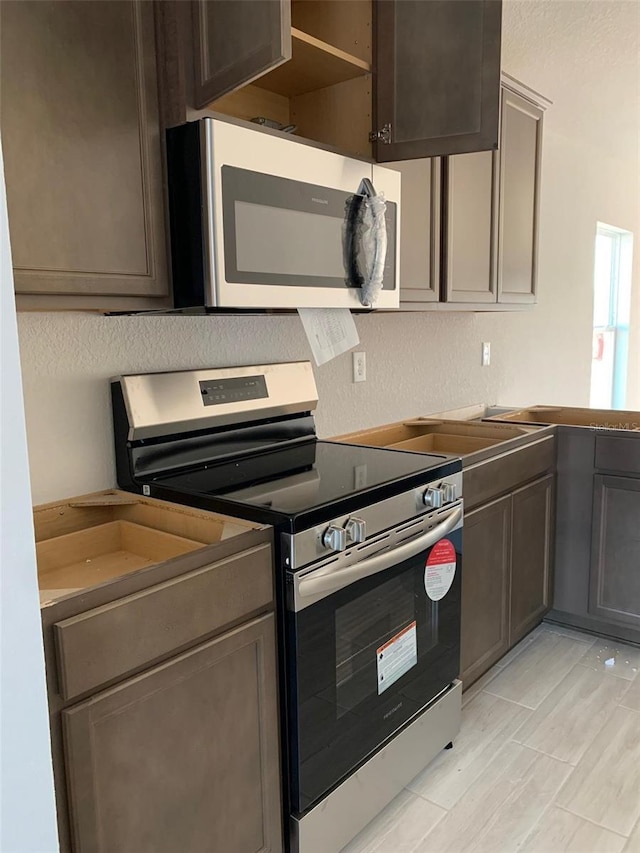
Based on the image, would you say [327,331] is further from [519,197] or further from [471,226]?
[519,197]

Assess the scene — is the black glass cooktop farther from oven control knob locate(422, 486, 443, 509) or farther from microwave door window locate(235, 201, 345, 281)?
microwave door window locate(235, 201, 345, 281)

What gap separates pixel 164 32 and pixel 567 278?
3.29 meters

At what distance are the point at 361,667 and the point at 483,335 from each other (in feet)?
6.91

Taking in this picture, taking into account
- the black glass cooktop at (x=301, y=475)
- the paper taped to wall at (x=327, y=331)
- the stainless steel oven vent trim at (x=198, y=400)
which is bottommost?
the black glass cooktop at (x=301, y=475)

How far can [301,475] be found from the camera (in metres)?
1.81

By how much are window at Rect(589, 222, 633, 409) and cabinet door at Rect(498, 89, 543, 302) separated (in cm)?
225

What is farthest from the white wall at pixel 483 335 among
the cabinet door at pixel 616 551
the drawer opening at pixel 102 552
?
the cabinet door at pixel 616 551

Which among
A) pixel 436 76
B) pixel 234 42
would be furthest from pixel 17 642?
pixel 436 76

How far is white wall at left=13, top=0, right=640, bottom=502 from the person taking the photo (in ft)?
5.43

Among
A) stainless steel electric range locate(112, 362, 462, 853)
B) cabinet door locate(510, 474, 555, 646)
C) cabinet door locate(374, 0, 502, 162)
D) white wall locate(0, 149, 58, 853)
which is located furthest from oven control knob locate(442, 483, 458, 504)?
white wall locate(0, 149, 58, 853)

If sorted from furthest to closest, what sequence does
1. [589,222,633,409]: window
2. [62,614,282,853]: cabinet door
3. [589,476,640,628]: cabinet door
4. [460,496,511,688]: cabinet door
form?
[589,222,633,409]: window → [589,476,640,628]: cabinet door → [460,496,511,688]: cabinet door → [62,614,282,853]: cabinet door

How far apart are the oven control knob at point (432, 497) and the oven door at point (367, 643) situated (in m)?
0.04

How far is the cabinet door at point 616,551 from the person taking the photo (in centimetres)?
263

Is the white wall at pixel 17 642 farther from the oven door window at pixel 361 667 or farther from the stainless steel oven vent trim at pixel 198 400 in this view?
the stainless steel oven vent trim at pixel 198 400
